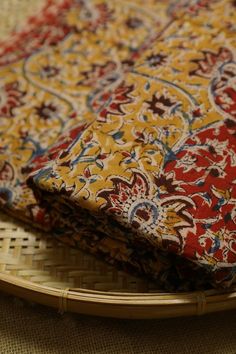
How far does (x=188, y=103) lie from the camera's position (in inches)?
36.6

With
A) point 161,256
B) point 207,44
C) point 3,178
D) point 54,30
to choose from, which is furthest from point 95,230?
point 54,30

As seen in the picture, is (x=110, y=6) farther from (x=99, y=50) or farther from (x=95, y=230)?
(x=95, y=230)

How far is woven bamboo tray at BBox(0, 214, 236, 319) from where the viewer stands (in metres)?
Result: 0.80

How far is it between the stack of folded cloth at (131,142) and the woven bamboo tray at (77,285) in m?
0.02

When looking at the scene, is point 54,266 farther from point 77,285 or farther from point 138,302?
point 138,302

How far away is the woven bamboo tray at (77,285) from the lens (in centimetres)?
80

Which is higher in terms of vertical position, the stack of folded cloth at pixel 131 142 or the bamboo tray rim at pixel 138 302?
the stack of folded cloth at pixel 131 142

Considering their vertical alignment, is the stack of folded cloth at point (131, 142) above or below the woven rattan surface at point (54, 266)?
above

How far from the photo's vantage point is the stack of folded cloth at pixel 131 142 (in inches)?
30.9

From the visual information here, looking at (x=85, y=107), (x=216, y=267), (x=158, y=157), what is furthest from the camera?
(x=85, y=107)

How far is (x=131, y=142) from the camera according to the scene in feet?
2.83

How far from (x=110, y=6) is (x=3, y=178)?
1.83 ft

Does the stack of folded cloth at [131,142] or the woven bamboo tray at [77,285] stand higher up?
the stack of folded cloth at [131,142]

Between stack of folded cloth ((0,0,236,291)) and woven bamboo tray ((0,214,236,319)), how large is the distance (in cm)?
2
